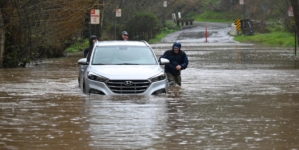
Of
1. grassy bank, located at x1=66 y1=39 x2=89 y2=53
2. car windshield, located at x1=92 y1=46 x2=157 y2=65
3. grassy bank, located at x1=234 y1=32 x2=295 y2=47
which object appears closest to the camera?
car windshield, located at x1=92 y1=46 x2=157 y2=65

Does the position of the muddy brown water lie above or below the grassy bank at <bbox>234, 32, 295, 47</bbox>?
above

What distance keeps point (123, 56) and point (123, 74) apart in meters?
1.58

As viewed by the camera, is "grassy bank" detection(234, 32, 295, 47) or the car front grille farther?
"grassy bank" detection(234, 32, 295, 47)

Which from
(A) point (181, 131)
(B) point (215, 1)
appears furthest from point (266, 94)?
(B) point (215, 1)

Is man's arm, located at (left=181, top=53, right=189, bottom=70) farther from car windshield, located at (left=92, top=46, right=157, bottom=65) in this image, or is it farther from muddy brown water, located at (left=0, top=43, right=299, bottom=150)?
car windshield, located at (left=92, top=46, right=157, bottom=65)

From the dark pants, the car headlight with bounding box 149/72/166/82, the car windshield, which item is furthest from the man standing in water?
the car headlight with bounding box 149/72/166/82

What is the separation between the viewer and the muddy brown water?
1070 centimetres

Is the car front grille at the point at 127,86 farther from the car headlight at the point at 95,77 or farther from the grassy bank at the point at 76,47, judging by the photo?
the grassy bank at the point at 76,47

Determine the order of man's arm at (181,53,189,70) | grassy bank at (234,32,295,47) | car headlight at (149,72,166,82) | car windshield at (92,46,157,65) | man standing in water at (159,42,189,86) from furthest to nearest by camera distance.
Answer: grassy bank at (234,32,295,47) → man standing in water at (159,42,189,86) → man's arm at (181,53,189,70) → car windshield at (92,46,157,65) → car headlight at (149,72,166,82)

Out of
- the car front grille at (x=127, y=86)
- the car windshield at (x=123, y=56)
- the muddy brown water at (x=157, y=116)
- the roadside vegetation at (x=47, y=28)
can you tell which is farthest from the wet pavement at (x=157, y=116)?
the roadside vegetation at (x=47, y=28)

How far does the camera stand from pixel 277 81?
22.2m

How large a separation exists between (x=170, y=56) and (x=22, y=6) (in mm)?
10471

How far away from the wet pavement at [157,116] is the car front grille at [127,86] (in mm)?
185

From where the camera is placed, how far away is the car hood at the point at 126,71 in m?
16.3
